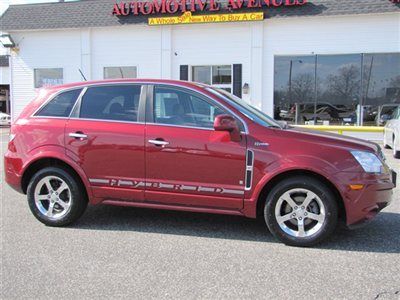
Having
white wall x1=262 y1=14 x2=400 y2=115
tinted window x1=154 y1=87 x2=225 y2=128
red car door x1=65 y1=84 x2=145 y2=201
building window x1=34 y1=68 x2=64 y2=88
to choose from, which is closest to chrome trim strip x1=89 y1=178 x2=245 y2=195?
red car door x1=65 y1=84 x2=145 y2=201

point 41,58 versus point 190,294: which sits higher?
point 41,58

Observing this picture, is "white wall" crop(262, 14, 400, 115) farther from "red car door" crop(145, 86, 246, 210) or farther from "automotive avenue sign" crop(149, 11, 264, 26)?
"red car door" crop(145, 86, 246, 210)

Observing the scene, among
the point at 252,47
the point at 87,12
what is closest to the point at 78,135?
the point at 252,47

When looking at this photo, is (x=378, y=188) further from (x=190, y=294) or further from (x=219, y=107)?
(x=190, y=294)

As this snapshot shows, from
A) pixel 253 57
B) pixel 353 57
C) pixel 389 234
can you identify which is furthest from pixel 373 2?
pixel 389 234

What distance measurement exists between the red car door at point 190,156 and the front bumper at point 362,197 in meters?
1.10

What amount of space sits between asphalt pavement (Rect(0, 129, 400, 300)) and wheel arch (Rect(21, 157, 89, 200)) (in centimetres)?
51

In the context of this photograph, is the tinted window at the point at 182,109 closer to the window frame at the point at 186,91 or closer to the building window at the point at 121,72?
the window frame at the point at 186,91

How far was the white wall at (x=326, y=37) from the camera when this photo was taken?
1717cm

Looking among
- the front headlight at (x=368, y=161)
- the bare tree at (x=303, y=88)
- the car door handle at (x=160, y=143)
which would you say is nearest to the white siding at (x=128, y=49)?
the bare tree at (x=303, y=88)

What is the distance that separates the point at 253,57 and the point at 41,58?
1021cm

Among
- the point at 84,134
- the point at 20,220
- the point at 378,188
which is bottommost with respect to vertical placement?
the point at 20,220

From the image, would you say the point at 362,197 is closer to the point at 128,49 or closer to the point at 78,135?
the point at 78,135

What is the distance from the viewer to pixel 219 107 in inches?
203
